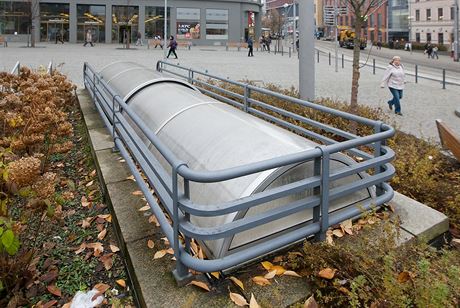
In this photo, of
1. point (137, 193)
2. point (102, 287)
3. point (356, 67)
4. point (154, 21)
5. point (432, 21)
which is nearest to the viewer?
point (102, 287)

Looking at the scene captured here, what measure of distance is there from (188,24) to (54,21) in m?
17.3

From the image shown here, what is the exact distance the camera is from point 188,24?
56719mm

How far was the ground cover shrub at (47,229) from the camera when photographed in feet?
10.2

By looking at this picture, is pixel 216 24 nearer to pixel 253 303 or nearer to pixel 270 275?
pixel 270 275

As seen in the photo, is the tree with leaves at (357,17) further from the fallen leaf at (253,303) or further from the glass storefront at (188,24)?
the glass storefront at (188,24)

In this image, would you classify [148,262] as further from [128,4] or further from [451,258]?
[128,4]

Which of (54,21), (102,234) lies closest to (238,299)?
(102,234)

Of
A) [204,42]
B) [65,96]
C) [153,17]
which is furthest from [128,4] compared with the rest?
[65,96]

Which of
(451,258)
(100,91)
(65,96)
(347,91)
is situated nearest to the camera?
(451,258)

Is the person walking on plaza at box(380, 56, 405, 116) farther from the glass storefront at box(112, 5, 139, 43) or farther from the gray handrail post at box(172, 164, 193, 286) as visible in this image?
the glass storefront at box(112, 5, 139, 43)

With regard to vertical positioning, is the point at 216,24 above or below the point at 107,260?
above

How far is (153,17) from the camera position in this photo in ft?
181

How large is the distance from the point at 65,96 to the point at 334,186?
7.87 meters

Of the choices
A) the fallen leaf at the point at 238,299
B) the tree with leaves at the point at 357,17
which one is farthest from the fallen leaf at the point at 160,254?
the tree with leaves at the point at 357,17
